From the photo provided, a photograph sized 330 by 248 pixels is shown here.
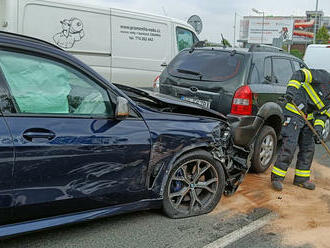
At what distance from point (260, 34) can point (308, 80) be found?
67837mm

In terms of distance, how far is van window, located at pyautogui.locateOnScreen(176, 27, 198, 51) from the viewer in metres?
9.79

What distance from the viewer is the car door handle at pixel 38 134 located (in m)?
2.80

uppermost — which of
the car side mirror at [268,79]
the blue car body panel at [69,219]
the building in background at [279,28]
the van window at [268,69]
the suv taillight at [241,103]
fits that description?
the building in background at [279,28]

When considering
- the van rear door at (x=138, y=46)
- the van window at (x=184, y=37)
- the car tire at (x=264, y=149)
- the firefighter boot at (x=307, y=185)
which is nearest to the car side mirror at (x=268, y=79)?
the car tire at (x=264, y=149)

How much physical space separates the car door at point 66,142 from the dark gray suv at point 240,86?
71.1 inches

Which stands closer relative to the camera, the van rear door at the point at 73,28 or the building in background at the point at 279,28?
the van rear door at the point at 73,28

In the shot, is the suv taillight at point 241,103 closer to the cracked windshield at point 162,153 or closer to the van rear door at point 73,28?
the cracked windshield at point 162,153

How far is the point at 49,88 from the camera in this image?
3.10 metres

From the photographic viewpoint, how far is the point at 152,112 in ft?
11.8

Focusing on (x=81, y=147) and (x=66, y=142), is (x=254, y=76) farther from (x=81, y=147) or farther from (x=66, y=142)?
(x=66, y=142)

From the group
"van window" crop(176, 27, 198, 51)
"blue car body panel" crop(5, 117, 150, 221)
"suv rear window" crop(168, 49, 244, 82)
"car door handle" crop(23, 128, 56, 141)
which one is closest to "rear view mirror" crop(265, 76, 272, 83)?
"suv rear window" crop(168, 49, 244, 82)

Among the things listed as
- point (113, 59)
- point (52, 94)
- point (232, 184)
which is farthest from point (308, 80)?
point (113, 59)

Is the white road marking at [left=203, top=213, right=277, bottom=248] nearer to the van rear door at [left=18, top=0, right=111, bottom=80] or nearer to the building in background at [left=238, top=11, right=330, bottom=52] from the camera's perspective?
the van rear door at [left=18, top=0, right=111, bottom=80]

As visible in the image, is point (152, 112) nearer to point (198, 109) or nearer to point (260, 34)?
point (198, 109)
